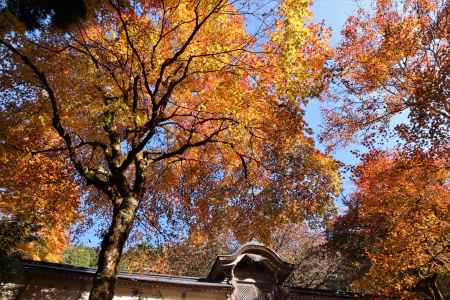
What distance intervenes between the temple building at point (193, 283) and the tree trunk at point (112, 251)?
4468 millimetres

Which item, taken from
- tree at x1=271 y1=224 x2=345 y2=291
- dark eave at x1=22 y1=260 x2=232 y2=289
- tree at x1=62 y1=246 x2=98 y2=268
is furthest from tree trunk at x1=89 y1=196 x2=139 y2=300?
tree at x1=62 y1=246 x2=98 y2=268

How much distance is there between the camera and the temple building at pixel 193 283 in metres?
11.6

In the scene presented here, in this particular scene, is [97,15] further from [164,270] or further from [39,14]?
[164,270]

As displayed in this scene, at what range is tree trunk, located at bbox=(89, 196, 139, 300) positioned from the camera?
308 inches

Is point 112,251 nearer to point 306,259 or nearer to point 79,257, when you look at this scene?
point 306,259

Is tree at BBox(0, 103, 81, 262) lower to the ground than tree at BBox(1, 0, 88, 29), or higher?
lower

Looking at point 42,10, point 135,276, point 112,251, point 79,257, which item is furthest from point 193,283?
point 79,257

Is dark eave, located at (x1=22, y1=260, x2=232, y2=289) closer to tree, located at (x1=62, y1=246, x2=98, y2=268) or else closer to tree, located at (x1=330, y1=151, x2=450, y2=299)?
tree, located at (x1=330, y1=151, x2=450, y2=299)

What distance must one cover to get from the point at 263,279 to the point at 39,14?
1270cm

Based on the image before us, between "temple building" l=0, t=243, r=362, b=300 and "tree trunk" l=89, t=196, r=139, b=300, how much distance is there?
4.47 meters

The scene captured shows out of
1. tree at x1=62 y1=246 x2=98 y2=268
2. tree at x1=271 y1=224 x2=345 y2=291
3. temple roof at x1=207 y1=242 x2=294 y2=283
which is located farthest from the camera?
tree at x1=62 y1=246 x2=98 y2=268

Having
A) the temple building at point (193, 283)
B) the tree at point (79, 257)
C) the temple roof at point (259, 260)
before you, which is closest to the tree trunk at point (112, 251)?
the temple building at point (193, 283)

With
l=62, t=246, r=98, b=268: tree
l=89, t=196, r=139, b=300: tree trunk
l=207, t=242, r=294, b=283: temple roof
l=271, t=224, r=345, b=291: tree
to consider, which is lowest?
l=89, t=196, r=139, b=300: tree trunk

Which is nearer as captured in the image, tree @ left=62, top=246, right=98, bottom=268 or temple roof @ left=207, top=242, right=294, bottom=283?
temple roof @ left=207, top=242, right=294, bottom=283
